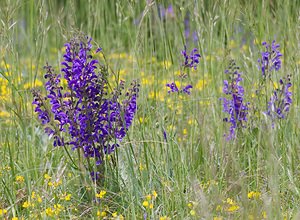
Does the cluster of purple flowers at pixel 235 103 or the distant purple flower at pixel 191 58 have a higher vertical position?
the distant purple flower at pixel 191 58

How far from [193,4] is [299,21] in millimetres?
500

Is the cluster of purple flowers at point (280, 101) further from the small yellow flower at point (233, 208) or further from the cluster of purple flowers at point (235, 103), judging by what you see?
the small yellow flower at point (233, 208)

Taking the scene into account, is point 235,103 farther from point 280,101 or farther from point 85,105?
point 85,105

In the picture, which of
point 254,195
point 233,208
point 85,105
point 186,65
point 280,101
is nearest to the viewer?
point 233,208

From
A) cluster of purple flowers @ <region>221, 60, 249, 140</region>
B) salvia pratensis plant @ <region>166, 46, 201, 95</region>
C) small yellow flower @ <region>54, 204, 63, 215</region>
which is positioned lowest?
small yellow flower @ <region>54, 204, 63, 215</region>

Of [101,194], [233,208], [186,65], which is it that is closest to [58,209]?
[101,194]

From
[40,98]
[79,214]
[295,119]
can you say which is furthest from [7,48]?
[295,119]

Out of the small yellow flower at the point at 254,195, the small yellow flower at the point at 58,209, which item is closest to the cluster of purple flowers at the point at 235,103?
the small yellow flower at the point at 254,195

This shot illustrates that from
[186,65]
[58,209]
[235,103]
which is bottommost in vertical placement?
[58,209]

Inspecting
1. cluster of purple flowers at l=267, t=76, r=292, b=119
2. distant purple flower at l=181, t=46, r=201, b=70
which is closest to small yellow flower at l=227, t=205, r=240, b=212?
cluster of purple flowers at l=267, t=76, r=292, b=119

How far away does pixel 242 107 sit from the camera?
2732mm

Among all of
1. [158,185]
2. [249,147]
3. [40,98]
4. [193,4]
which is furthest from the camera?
[193,4]

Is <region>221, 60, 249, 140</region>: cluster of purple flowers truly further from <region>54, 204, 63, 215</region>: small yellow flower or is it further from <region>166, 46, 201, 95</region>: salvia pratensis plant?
<region>54, 204, 63, 215</region>: small yellow flower

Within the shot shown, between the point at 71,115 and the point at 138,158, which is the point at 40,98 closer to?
the point at 71,115
